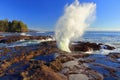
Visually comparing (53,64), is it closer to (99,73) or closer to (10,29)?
(99,73)

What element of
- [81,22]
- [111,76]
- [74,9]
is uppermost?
[74,9]

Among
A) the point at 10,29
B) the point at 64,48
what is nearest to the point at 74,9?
the point at 64,48

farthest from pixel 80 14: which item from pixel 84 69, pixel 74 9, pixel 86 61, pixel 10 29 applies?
pixel 10 29

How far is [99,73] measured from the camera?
11.7 metres

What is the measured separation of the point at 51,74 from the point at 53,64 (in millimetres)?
1915

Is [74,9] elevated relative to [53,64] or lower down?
elevated

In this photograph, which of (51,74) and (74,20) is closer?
(51,74)

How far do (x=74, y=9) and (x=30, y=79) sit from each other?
1231 centimetres

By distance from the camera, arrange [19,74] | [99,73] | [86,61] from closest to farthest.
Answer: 1. [19,74]
2. [99,73]
3. [86,61]

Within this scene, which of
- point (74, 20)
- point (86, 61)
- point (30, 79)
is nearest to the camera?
point (30, 79)

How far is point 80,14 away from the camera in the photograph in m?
20.5

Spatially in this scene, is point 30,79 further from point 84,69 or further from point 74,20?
point 74,20

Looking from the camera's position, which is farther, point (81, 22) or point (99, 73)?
point (81, 22)

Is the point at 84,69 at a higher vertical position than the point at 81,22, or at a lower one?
lower
